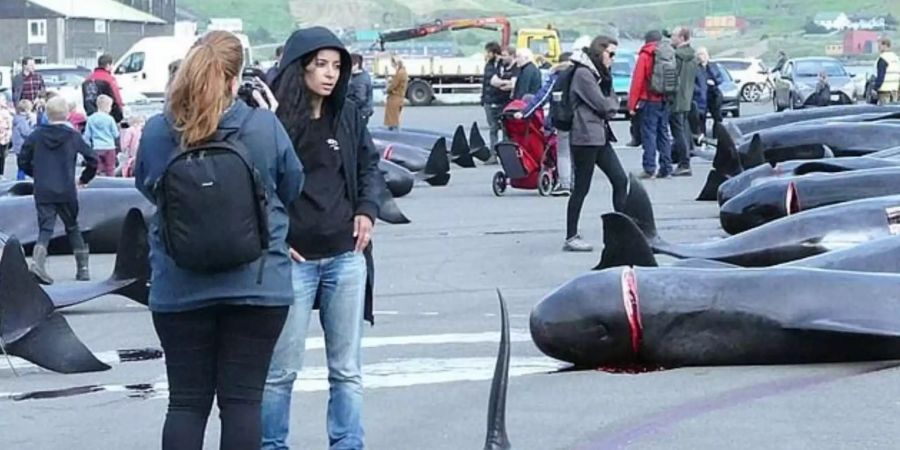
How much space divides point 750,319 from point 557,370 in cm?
113

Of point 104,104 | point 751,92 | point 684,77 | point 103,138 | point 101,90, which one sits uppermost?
point 684,77

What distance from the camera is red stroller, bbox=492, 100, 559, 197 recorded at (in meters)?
21.0

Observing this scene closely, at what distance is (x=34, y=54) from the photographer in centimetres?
7794

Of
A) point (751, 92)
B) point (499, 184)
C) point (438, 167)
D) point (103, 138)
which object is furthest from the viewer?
point (751, 92)

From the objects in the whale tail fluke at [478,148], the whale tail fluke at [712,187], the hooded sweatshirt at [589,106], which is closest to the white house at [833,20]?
the whale tail fluke at [478,148]

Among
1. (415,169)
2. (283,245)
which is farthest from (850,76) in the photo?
(283,245)

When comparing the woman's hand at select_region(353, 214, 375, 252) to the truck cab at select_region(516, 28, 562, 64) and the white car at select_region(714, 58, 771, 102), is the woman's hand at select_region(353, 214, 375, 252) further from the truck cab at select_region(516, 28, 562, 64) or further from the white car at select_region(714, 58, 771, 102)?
the truck cab at select_region(516, 28, 562, 64)

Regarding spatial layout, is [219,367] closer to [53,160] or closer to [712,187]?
[53,160]

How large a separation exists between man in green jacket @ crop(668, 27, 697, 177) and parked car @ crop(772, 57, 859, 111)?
1712 centimetres

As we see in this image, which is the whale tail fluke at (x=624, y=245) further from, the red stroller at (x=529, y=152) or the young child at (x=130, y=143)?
the young child at (x=130, y=143)

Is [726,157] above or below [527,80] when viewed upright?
below

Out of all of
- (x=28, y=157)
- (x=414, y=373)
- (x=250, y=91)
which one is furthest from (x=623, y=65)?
(x=250, y=91)

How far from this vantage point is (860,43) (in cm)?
9781

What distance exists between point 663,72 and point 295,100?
1563cm
